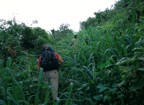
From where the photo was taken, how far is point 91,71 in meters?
7.21

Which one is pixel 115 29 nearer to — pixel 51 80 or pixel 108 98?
pixel 51 80

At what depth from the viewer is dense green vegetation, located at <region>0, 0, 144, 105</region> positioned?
5.18 meters

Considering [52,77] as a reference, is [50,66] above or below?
above

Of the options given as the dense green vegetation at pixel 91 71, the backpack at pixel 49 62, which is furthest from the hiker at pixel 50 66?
the dense green vegetation at pixel 91 71

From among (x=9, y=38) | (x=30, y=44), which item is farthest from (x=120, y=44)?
(x=30, y=44)

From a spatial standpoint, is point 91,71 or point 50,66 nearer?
point 91,71

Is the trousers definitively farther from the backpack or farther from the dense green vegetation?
the dense green vegetation

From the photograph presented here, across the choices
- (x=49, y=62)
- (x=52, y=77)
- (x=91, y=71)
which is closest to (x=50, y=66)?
(x=49, y=62)

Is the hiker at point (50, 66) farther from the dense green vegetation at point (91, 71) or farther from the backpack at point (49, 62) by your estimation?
the dense green vegetation at point (91, 71)

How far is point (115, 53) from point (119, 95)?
6.87ft

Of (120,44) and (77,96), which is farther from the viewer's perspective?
(120,44)

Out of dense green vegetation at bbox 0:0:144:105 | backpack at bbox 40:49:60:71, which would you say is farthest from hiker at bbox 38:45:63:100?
dense green vegetation at bbox 0:0:144:105

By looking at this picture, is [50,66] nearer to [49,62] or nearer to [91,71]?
[49,62]

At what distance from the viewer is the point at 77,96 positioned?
264 inches
